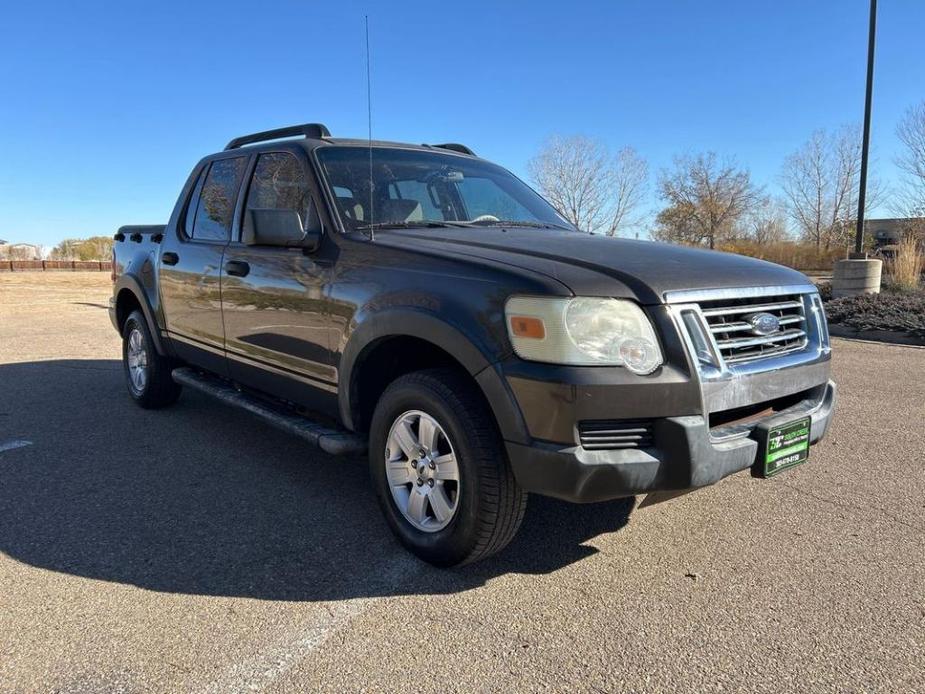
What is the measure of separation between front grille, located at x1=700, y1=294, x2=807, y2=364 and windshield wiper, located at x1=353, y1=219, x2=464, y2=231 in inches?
61.2

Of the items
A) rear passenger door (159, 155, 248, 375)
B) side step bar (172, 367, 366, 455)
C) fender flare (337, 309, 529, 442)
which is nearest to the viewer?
fender flare (337, 309, 529, 442)

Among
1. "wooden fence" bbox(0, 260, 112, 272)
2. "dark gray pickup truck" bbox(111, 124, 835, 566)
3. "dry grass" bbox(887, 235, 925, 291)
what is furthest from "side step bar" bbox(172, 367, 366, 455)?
"wooden fence" bbox(0, 260, 112, 272)

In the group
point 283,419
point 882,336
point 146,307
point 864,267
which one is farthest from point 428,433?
point 864,267

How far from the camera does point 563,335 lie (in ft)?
8.01

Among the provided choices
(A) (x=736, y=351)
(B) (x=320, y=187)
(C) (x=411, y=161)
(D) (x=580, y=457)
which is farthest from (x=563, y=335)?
(C) (x=411, y=161)

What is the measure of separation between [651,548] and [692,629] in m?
0.67

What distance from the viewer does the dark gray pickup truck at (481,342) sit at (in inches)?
97.0

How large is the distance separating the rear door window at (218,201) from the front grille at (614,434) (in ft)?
9.56

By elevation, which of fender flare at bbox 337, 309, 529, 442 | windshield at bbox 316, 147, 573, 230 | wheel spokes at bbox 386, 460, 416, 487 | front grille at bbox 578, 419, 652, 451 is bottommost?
wheel spokes at bbox 386, 460, 416, 487

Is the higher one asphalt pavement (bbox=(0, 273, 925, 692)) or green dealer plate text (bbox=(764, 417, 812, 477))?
green dealer plate text (bbox=(764, 417, 812, 477))

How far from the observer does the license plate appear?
2.70m

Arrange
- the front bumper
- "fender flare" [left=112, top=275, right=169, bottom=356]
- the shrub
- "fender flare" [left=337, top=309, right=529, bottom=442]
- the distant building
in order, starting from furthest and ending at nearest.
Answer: the distant building, the shrub, "fender flare" [left=112, top=275, right=169, bottom=356], "fender flare" [left=337, top=309, right=529, bottom=442], the front bumper

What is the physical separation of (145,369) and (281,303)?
8.34 feet

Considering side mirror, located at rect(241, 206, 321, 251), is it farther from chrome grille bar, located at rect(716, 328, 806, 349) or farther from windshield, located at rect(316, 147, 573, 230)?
chrome grille bar, located at rect(716, 328, 806, 349)
